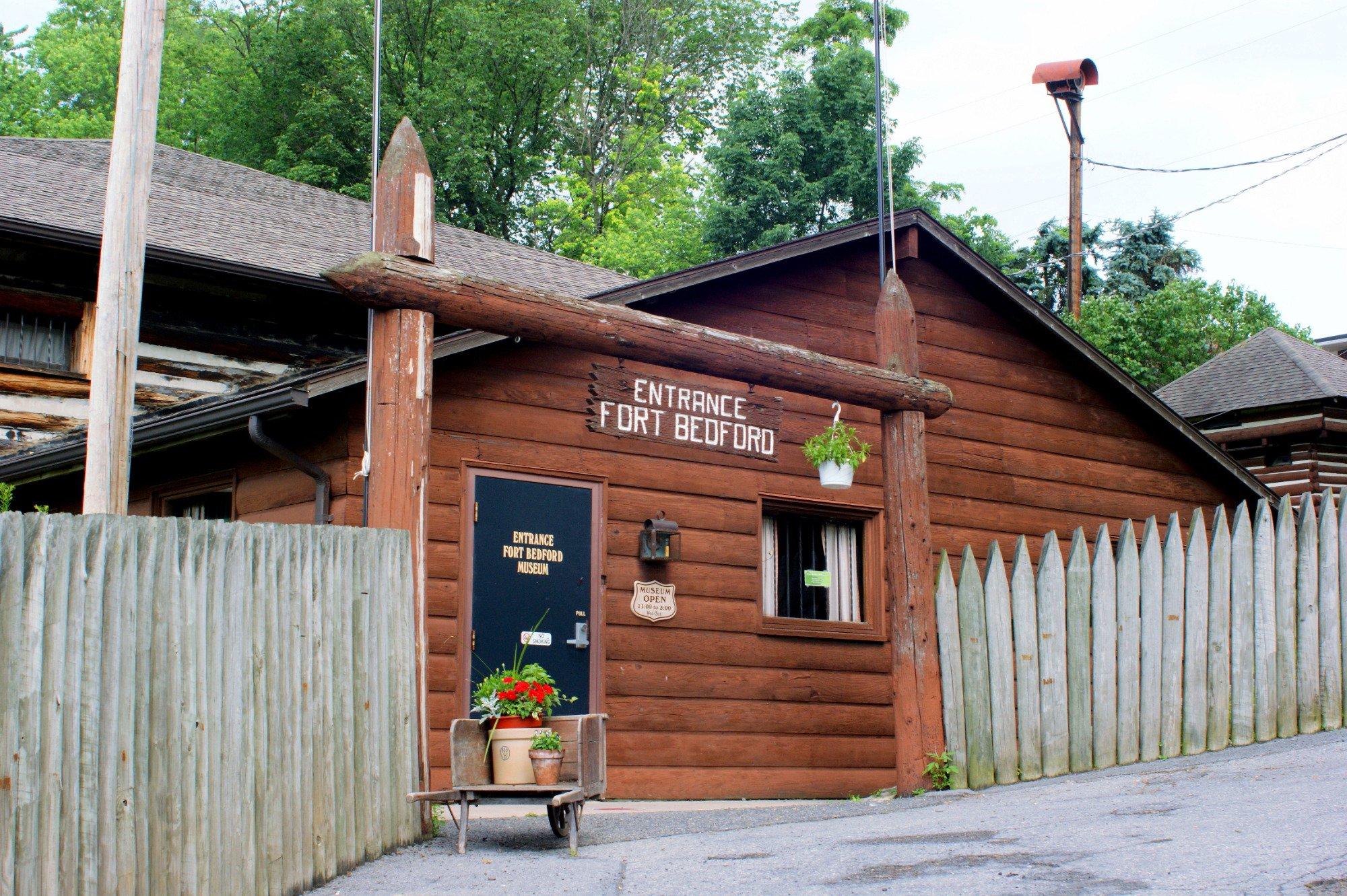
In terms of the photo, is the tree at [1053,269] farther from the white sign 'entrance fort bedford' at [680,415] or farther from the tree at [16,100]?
the white sign 'entrance fort bedford' at [680,415]

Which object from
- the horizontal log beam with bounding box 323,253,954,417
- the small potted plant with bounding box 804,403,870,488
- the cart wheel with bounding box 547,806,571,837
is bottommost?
the cart wheel with bounding box 547,806,571,837

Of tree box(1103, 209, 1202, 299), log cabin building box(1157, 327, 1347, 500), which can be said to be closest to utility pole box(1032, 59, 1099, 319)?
log cabin building box(1157, 327, 1347, 500)

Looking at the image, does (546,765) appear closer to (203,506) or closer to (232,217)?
(203,506)

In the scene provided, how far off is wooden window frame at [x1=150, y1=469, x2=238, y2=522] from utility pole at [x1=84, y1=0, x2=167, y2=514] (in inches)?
104

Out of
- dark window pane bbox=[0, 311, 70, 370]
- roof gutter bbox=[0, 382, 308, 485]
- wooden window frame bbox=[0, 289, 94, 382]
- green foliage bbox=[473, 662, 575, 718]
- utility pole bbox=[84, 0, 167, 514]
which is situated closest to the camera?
green foliage bbox=[473, 662, 575, 718]

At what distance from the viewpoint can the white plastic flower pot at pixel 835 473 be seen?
31.8 feet

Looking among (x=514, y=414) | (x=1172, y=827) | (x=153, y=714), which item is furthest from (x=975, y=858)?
(x=514, y=414)

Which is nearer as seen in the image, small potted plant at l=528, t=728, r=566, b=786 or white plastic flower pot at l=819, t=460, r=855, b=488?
small potted plant at l=528, t=728, r=566, b=786

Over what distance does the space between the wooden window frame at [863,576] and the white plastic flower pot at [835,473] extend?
162cm

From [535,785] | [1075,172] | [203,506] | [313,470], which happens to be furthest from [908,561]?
[1075,172]

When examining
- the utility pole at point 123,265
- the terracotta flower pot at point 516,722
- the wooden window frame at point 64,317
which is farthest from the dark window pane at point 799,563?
the wooden window frame at point 64,317

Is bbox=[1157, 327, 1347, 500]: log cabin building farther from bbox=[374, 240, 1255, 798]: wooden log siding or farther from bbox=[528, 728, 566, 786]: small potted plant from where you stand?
bbox=[528, 728, 566, 786]: small potted plant

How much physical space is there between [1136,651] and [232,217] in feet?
32.0

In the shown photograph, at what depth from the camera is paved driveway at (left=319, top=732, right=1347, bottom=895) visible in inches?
199
